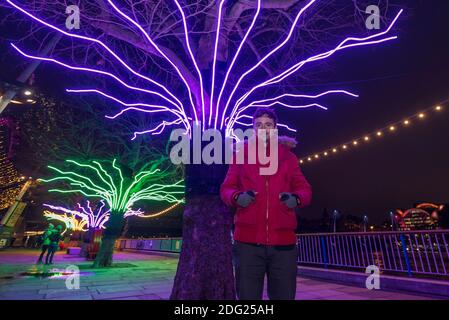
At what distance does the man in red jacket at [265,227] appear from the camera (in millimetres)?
2711

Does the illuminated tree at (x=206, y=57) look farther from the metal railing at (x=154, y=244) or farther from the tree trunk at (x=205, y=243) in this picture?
the metal railing at (x=154, y=244)

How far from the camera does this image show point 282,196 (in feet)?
8.95

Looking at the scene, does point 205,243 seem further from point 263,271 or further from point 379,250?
point 379,250

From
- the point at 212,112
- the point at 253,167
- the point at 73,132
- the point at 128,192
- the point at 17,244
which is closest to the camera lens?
the point at 253,167

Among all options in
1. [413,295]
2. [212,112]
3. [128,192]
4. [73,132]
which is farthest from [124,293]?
[73,132]

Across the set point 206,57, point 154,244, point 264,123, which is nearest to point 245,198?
point 264,123

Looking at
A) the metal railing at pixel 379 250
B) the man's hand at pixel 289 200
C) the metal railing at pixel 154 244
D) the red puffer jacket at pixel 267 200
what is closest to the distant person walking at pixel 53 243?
the metal railing at pixel 154 244

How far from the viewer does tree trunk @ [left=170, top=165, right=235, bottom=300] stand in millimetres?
3850

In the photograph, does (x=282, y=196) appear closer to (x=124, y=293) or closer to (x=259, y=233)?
(x=259, y=233)

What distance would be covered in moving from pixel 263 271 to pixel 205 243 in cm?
142

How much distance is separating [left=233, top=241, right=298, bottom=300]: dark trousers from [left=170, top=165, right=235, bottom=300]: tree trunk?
4.05 ft

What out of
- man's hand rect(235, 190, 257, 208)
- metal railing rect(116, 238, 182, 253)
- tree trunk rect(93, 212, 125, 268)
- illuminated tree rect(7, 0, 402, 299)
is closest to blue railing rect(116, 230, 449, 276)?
illuminated tree rect(7, 0, 402, 299)

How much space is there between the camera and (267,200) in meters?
2.90
